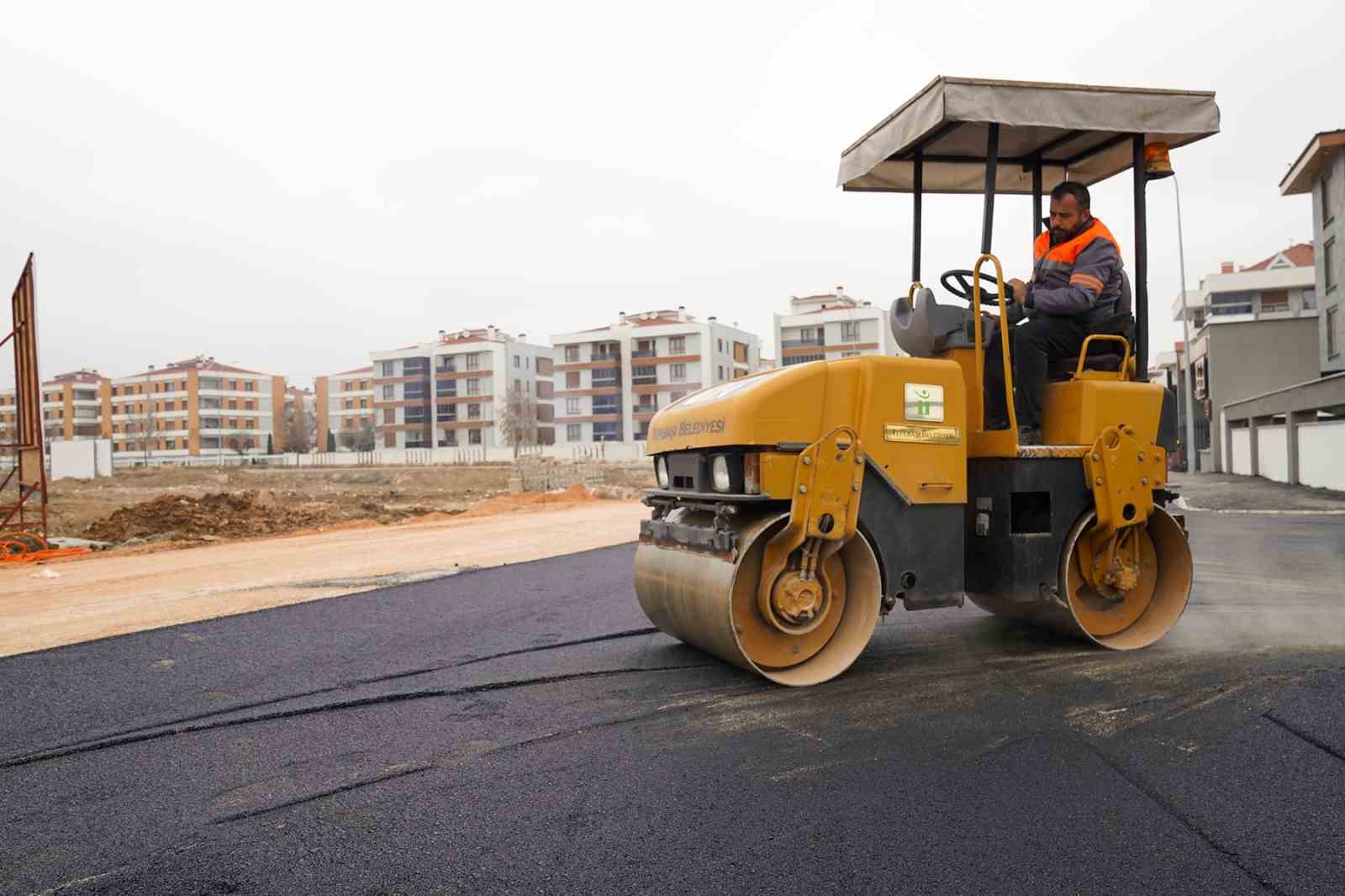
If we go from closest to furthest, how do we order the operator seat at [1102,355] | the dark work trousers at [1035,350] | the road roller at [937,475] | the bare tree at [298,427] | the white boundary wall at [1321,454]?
the road roller at [937,475]
the dark work trousers at [1035,350]
the operator seat at [1102,355]
the white boundary wall at [1321,454]
the bare tree at [298,427]

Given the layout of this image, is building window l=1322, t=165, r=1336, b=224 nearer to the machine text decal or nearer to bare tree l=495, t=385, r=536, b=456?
the machine text decal

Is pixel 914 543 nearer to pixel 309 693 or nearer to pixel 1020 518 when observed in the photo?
pixel 1020 518

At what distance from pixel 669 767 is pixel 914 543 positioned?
1686 mm

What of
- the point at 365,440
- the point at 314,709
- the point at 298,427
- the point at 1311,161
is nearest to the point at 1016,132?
the point at 314,709

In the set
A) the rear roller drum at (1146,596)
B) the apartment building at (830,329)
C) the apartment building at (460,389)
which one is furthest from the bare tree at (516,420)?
the rear roller drum at (1146,596)

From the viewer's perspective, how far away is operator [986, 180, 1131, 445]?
498 centimetres

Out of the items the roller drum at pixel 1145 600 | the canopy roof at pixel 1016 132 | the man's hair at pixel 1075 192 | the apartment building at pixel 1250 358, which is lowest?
the roller drum at pixel 1145 600

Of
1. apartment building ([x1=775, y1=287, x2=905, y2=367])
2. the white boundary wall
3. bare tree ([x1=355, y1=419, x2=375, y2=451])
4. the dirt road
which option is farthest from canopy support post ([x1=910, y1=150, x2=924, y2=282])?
bare tree ([x1=355, y1=419, x2=375, y2=451])

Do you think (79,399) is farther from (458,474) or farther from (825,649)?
(825,649)

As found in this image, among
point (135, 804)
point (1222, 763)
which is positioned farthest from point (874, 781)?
point (135, 804)

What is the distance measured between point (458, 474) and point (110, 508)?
901 inches

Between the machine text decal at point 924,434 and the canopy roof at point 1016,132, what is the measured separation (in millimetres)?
1470

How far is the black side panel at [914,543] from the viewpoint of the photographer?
4.56m

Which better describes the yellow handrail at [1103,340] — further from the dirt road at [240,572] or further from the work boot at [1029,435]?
the dirt road at [240,572]
